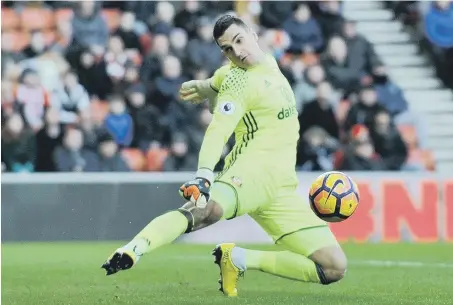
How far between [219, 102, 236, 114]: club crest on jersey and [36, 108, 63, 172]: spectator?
863 centimetres

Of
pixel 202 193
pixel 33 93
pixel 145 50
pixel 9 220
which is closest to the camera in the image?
pixel 202 193

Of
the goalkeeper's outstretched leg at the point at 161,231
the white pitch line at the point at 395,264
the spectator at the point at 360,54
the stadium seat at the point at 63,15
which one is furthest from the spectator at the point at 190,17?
the goalkeeper's outstretched leg at the point at 161,231

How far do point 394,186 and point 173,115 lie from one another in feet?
11.3

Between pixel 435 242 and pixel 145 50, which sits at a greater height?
pixel 145 50

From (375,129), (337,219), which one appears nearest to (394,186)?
(375,129)

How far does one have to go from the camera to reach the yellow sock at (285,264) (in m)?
8.51

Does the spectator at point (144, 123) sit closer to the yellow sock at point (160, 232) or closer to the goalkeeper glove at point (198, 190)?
the yellow sock at point (160, 232)

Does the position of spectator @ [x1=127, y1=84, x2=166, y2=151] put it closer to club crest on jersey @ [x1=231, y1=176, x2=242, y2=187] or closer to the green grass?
the green grass

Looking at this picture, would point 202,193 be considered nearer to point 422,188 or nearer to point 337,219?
point 337,219

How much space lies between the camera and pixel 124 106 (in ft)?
55.5

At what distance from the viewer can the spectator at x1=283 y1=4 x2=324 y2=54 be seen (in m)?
18.2

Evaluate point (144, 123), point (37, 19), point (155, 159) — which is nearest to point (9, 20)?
point (37, 19)

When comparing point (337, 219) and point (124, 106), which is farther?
point (124, 106)

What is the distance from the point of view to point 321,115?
681 inches
